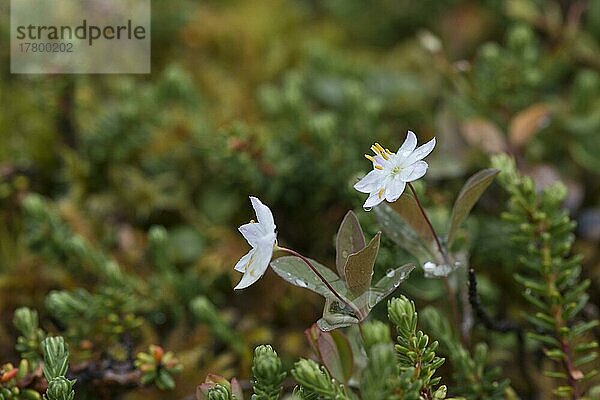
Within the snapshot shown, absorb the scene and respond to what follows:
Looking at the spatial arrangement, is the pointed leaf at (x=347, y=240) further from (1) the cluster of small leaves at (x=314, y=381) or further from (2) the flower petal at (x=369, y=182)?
(1) the cluster of small leaves at (x=314, y=381)

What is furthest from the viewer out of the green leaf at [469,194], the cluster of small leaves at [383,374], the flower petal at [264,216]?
the green leaf at [469,194]

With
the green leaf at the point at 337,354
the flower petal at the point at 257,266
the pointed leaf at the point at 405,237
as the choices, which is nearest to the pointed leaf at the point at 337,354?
the green leaf at the point at 337,354

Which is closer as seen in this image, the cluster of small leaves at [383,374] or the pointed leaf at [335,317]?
the cluster of small leaves at [383,374]

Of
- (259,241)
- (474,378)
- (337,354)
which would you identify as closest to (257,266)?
(259,241)

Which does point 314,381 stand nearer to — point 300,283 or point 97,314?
point 300,283

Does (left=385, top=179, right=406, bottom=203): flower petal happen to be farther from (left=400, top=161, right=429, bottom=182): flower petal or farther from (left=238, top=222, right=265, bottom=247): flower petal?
(left=238, top=222, right=265, bottom=247): flower petal

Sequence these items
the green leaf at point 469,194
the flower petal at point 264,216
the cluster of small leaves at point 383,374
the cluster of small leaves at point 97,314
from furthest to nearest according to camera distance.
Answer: the cluster of small leaves at point 97,314 < the green leaf at point 469,194 < the flower petal at point 264,216 < the cluster of small leaves at point 383,374

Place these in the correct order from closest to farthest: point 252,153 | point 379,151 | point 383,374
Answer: point 383,374
point 379,151
point 252,153
